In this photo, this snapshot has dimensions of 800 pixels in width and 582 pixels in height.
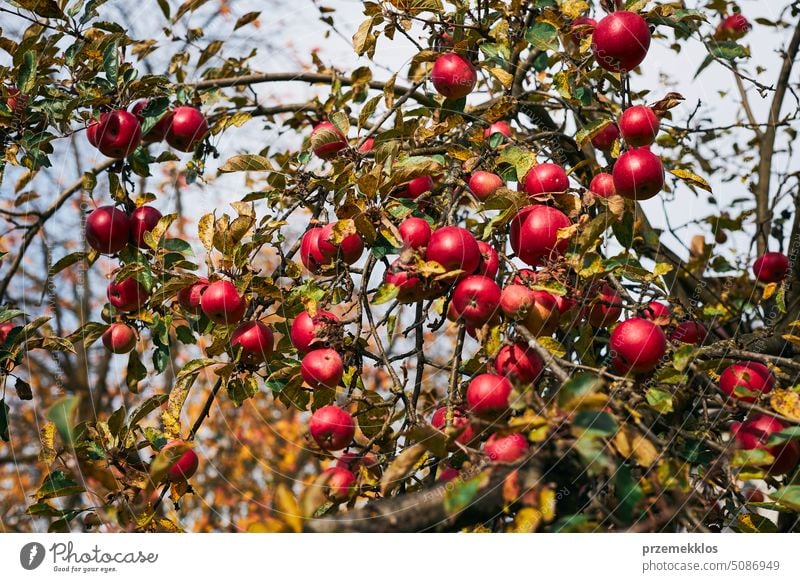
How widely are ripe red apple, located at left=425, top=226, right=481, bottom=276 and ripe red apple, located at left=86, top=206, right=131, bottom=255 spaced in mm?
665

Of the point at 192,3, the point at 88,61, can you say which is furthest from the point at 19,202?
the point at 192,3

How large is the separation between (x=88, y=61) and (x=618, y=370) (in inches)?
44.2

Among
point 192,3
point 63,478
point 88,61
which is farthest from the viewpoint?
point 192,3

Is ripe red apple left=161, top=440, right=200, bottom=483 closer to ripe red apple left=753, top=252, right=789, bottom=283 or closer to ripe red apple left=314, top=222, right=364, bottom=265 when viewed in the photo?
ripe red apple left=314, top=222, right=364, bottom=265

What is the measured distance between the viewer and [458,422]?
3.22 feet

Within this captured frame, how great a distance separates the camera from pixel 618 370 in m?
1.03

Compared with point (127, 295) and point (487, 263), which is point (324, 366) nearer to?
point (487, 263)

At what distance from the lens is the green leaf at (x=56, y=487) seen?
1.12m

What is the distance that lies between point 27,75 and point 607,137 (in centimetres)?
100

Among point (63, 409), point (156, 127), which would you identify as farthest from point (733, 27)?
point (63, 409)

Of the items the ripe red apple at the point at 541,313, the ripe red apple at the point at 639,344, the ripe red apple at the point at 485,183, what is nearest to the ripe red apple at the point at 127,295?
the ripe red apple at the point at 485,183

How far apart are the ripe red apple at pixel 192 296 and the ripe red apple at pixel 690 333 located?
0.75m

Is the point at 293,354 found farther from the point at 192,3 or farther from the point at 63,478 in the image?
the point at 192,3

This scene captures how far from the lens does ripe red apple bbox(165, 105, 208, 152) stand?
4.94 feet
